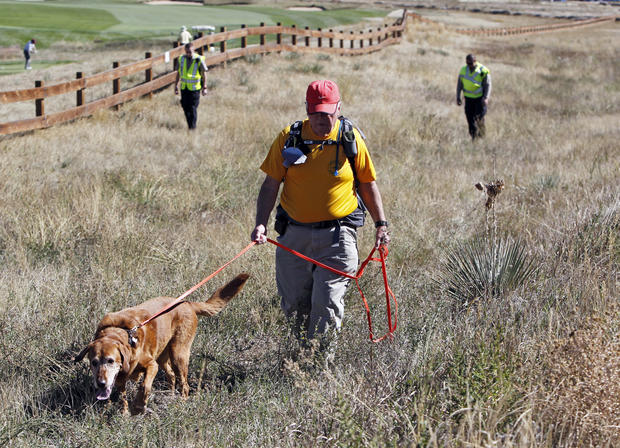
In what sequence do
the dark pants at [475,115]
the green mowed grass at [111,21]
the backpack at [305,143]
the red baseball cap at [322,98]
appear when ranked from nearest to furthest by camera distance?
1. the red baseball cap at [322,98]
2. the backpack at [305,143]
3. the dark pants at [475,115]
4. the green mowed grass at [111,21]

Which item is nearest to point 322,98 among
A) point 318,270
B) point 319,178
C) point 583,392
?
point 319,178

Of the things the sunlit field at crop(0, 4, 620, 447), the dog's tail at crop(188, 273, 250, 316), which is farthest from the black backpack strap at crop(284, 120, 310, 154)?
the sunlit field at crop(0, 4, 620, 447)

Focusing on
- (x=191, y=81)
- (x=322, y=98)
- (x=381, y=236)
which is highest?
(x=322, y=98)

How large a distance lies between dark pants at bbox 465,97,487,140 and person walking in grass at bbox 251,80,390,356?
8339 millimetres

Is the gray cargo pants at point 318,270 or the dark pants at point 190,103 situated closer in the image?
the gray cargo pants at point 318,270

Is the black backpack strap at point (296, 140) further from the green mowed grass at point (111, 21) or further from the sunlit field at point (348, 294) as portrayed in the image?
the green mowed grass at point (111, 21)

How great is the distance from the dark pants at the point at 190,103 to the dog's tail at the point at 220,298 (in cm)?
850

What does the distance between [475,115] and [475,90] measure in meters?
0.46

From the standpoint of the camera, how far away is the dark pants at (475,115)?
12359 millimetres

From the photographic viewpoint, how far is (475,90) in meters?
12.2

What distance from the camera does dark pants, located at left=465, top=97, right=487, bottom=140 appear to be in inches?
487

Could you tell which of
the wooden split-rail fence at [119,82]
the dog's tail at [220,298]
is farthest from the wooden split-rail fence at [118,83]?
the dog's tail at [220,298]

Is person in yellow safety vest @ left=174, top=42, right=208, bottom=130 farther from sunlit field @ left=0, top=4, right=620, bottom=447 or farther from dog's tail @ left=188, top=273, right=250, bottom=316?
dog's tail @ left=188, top=273, right=250, bottom=316

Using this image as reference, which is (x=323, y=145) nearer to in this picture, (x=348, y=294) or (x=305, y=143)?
(x=305, y=143)
